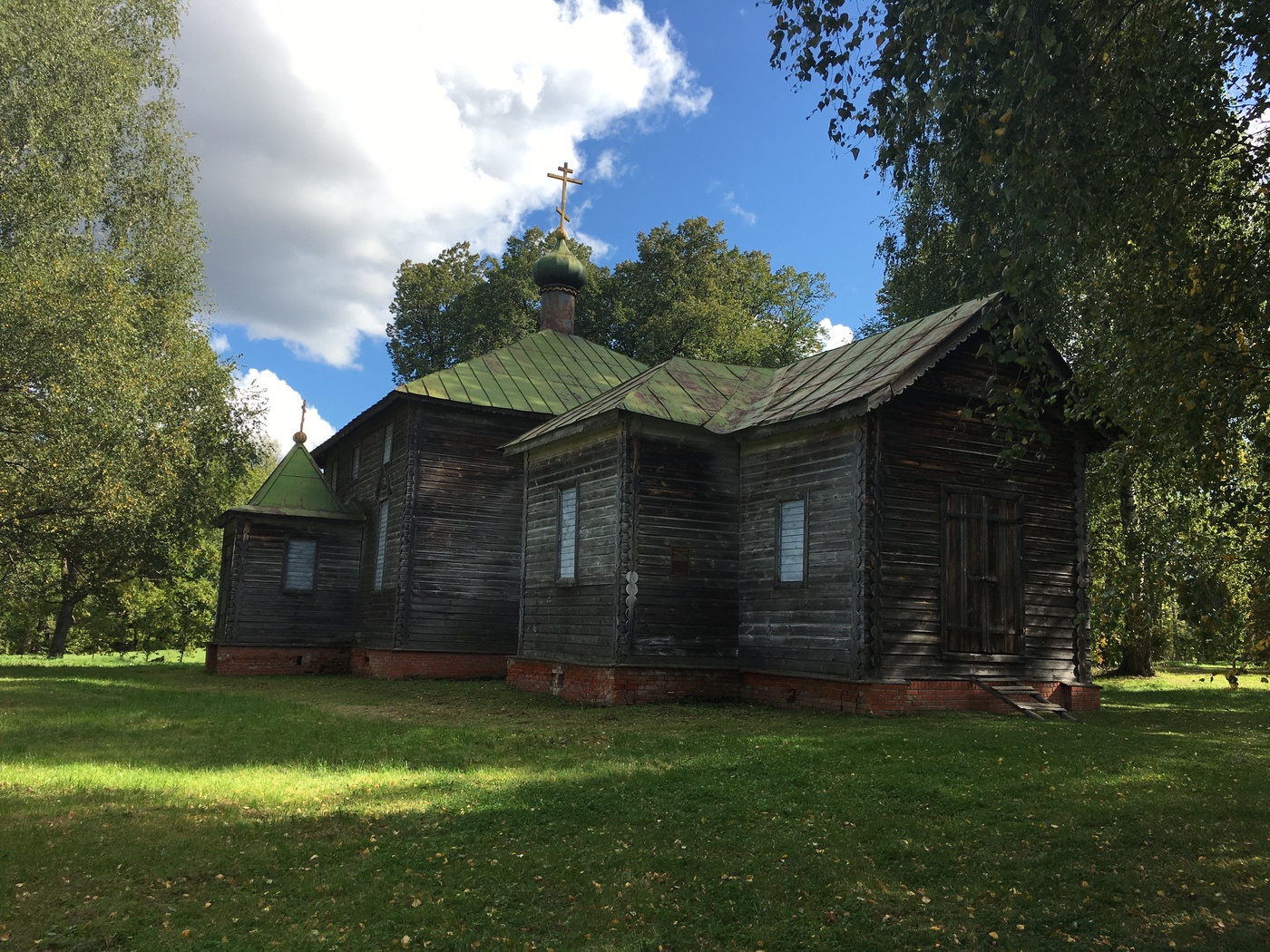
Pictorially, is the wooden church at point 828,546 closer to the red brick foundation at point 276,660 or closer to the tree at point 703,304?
the red brick foundation at point 276,660

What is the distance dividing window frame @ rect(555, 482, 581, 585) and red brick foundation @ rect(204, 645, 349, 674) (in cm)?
1031

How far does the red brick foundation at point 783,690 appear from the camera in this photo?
572 inches

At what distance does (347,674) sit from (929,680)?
648 inches

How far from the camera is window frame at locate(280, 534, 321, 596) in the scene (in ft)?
85.9

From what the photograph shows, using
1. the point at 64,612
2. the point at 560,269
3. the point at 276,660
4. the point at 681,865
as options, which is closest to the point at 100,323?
the point at 276,660

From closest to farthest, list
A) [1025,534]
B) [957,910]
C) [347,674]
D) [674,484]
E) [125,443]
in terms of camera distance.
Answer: [957,910] → [1025,534] → [674,484] → [125,443] → [347,674]

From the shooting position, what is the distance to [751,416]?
1784 cm

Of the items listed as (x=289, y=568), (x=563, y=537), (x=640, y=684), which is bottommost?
(x=640, y=684)

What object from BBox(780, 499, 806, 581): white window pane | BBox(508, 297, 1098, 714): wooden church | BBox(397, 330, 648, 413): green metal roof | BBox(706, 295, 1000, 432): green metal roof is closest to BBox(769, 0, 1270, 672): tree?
BBox(706, 295, 1000, 432): green metal roof

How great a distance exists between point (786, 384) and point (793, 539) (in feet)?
14.2

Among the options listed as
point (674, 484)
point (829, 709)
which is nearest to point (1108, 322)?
point (829, 709)

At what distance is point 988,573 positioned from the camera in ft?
52.0

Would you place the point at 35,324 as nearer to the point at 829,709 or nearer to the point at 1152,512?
the point at 829,709

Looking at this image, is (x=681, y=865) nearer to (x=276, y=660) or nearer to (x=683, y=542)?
(x=683, y=542)
